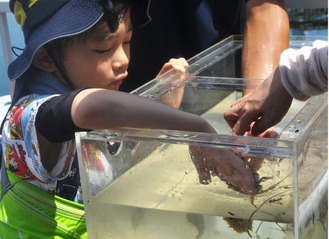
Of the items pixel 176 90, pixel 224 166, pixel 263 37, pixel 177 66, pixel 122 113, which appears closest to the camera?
pixel 224 166

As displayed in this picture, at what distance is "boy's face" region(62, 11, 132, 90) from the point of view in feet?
4.68

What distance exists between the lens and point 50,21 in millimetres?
1369

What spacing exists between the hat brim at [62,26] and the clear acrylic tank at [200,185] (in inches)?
18.8

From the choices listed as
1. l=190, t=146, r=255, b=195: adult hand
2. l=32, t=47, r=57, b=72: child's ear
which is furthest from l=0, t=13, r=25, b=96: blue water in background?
l=190, t=146, r=255, b=195: adult hand

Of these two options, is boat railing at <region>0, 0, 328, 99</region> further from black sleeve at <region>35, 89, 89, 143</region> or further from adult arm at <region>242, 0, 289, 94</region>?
black sleeve at <region>35, 89, 89, 143</region>

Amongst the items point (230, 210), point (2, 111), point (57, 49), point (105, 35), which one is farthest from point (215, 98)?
point (2, 111)

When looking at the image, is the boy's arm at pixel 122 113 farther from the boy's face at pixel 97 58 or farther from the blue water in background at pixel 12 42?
the blue water in background at pixel 12 42

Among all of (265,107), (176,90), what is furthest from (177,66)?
(265,107)

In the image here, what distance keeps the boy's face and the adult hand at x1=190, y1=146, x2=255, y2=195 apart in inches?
25.4

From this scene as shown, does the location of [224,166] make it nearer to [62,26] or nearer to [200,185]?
[200,185]

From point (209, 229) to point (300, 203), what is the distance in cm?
17

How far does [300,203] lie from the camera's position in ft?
2.69

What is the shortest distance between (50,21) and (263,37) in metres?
0.70

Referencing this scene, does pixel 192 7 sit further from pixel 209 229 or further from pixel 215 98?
pixel 209 229
